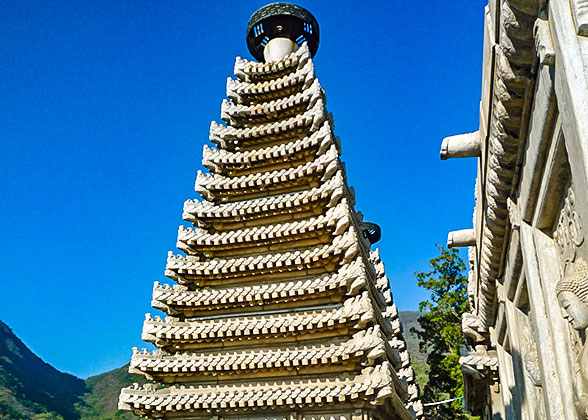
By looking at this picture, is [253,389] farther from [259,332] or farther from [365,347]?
[365,347]

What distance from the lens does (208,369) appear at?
12.3 meters

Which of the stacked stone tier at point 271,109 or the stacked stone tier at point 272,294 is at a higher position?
the stacked stone tier at point 271,109

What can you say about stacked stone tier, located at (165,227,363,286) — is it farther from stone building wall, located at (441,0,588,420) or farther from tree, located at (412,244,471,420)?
tree, located at (412,244,471,420)

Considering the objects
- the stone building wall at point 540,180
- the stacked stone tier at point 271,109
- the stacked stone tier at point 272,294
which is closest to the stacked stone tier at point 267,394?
the stacked stone tier at point 272,294

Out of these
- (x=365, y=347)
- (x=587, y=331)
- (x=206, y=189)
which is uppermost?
(x=206, y=189)

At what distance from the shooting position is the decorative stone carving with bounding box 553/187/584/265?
166 inches

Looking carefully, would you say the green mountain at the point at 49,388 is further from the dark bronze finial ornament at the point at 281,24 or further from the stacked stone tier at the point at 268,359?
the stacked stone tier at the point at 268,359

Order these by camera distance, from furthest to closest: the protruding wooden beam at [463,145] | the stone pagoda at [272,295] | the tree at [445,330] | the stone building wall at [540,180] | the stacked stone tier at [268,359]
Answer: the tree at [445,330]
the stone pagoda at [272,295]
the stacked stone tier at [268,359]
the protruding wooden beam at [463,145]
the stone building wall at [540,180]

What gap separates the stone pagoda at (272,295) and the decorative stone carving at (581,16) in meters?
8.63

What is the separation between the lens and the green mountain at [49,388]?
6176 centimetres

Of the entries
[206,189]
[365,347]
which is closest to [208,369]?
[365,347]

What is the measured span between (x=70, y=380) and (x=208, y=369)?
3098 inches

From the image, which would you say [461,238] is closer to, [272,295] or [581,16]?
[272,295]

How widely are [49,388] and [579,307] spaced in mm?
84054
